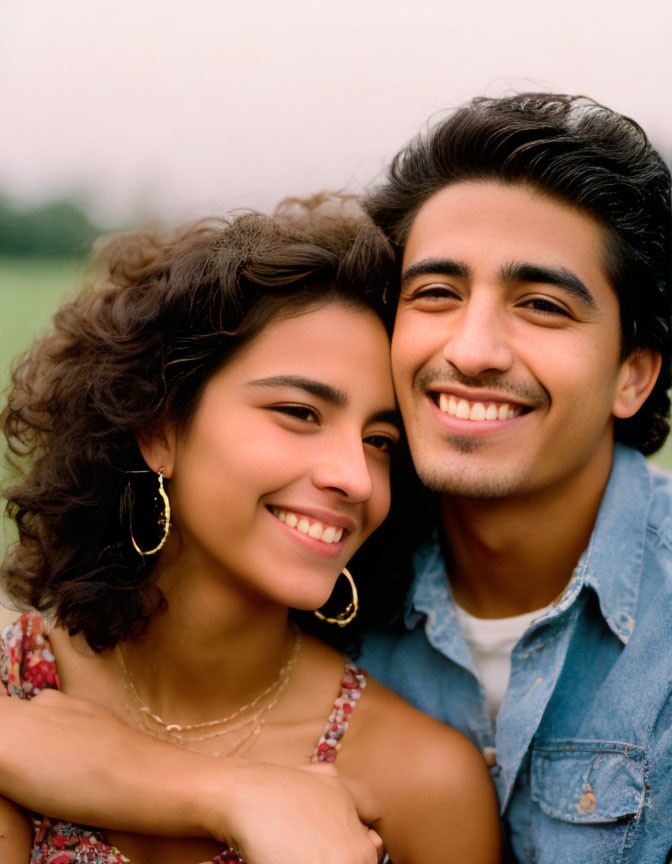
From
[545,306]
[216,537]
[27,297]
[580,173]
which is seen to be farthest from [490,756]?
[27,297]

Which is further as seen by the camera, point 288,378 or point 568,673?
point 568,673

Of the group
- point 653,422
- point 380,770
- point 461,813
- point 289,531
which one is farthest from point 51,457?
point 653,422

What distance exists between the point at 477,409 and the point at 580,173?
2.54ft

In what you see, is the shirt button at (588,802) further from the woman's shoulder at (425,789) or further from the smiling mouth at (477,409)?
the smiling mouth at (477,409)

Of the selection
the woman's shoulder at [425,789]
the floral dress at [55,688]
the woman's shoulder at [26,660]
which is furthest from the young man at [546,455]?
the woman's shoulder at [26,660]

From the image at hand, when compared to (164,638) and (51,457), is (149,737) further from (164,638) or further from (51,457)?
(51,457)

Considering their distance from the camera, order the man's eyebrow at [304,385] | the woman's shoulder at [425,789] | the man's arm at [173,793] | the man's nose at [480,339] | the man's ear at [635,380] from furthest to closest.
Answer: the man's ear at [635,380] → the man's nose at [480,339] → the woman's shoulder at [425,789] → the man's eyebrow at [304,385] → the man's arm at [173,793]

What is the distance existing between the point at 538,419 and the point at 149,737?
4.61 ft

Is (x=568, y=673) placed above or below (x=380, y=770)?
above

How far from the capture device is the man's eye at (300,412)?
89.9 inches

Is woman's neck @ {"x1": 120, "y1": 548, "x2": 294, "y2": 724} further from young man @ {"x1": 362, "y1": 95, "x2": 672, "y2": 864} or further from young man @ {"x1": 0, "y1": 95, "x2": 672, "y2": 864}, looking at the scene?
young man @ {"x1": 362, "y1": 95, "x2": 672, "y2": 864}

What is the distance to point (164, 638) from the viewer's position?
2582mm

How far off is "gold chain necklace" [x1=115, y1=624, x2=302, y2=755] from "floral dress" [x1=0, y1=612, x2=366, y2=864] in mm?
181

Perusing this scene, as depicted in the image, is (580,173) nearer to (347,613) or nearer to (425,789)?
(347,613)
